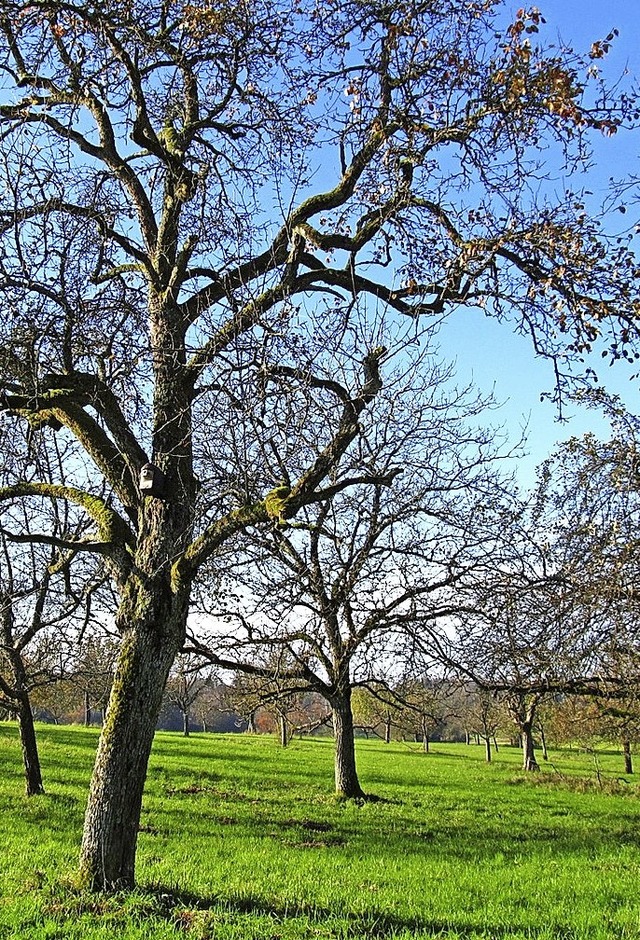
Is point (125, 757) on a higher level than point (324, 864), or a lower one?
higher

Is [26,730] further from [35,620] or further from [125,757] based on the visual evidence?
[125,757]

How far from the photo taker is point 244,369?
5570mm

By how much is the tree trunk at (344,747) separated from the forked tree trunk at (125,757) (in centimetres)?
1175

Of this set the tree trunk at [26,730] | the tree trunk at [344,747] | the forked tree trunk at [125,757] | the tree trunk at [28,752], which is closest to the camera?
the forked tree trunk at [125,757]

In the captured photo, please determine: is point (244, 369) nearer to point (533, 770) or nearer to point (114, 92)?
point (114, 92)

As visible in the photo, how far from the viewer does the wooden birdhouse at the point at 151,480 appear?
7.55 meters

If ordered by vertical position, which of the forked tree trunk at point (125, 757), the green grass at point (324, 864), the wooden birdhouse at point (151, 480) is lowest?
the green grass at point (324, 864)

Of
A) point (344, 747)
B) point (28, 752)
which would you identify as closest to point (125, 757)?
point (28, 752)

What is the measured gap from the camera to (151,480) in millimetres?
7559

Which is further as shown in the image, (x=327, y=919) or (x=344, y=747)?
(x=344, y=747)

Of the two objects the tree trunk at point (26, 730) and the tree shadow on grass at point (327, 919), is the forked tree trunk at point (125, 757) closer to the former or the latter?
the tree shadow on grass at point (327, 919)

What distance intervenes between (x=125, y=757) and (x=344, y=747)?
12.7 metres

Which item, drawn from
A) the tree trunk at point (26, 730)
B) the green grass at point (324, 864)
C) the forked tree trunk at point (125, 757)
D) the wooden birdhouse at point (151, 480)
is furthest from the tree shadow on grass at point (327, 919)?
the tree trunk at point (26, 730)

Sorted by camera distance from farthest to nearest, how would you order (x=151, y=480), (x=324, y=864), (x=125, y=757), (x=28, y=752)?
(x=28, y=752) < (x=324, y=864) < (x=151, y=480) < (x=125, y=757)
